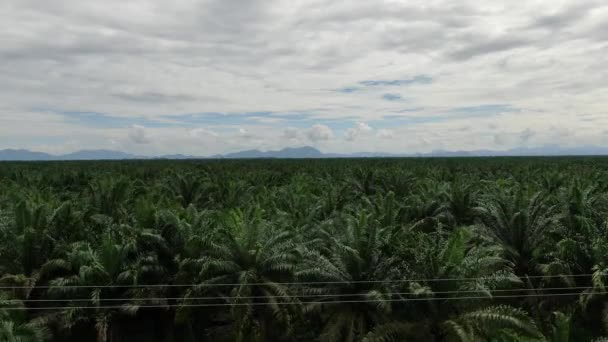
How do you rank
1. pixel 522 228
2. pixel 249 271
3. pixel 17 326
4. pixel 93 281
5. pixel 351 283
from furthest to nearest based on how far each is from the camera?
1. pixel 522 228
2. pixel 93 281
3. pixel 249 271
4. pixel 351 283
5. pixel 17 326

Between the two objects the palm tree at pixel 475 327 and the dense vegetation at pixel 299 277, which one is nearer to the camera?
the palm tree at pixel 475 327

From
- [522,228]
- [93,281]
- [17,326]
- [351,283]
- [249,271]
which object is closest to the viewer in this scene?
[17,326]

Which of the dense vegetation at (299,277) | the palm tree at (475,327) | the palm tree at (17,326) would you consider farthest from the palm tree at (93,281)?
the palm tree at (475,327)

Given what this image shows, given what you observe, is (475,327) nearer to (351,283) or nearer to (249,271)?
(351,283)

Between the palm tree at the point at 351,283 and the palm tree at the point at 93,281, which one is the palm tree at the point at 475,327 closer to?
the palm tree at the point at 351,283

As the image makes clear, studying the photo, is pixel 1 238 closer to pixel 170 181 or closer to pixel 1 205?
pixel 1 205

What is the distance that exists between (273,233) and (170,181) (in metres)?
20.8

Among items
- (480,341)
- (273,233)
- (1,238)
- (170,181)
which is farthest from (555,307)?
(170,181)

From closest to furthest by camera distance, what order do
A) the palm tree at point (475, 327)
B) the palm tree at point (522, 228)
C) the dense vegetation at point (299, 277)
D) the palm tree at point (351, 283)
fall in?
the palm tree at point (475, 327), the dense vegetation at point (299, 277), the palm tree at point (351, 283), the palm tree at point (522, 228)

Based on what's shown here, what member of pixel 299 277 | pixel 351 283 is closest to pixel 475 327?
pixel 351 283

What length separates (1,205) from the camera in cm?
2922

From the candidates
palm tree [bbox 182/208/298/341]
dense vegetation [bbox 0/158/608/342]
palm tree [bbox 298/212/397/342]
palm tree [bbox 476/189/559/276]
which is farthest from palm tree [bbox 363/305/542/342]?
palm tree [bbox 476/189/559/276]

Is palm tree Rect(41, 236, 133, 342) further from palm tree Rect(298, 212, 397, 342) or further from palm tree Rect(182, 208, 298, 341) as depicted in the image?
palm tree Rect(298, 212, 397, 342)

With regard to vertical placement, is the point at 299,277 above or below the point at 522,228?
below
